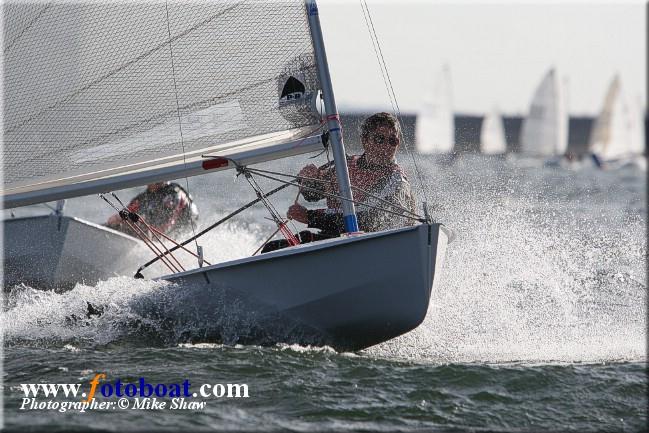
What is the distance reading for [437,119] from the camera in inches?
1288

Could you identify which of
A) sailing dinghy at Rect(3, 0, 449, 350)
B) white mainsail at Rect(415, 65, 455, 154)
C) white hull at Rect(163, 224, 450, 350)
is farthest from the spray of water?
white mainsail at Rect(415, 65, 455, 154)

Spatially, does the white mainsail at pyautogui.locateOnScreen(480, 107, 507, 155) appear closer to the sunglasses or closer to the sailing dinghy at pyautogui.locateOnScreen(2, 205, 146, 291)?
the sailing dinghy at pyautogui.locateOnScreen(2, 205, 146, 291)

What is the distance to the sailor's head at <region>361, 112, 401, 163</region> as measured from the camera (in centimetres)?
579

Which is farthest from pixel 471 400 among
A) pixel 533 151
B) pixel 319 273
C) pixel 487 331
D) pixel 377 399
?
pixel 533 151

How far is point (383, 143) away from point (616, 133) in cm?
4076

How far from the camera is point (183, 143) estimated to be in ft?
17.9

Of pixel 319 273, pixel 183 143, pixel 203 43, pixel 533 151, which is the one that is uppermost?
Answer: pixel 203 43

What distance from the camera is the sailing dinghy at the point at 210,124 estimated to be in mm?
4836

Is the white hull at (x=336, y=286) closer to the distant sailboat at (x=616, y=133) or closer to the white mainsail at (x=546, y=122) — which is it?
the white mainsail at (x=546, y=122)

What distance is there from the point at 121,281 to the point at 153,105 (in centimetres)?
111

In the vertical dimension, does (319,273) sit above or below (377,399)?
above

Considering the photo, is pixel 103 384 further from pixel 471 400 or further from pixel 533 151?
pixel 533 151

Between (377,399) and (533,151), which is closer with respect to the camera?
(377,399)

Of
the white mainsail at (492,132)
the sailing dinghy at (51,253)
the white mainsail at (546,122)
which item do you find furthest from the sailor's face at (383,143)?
the white mainsail at (492,132)
